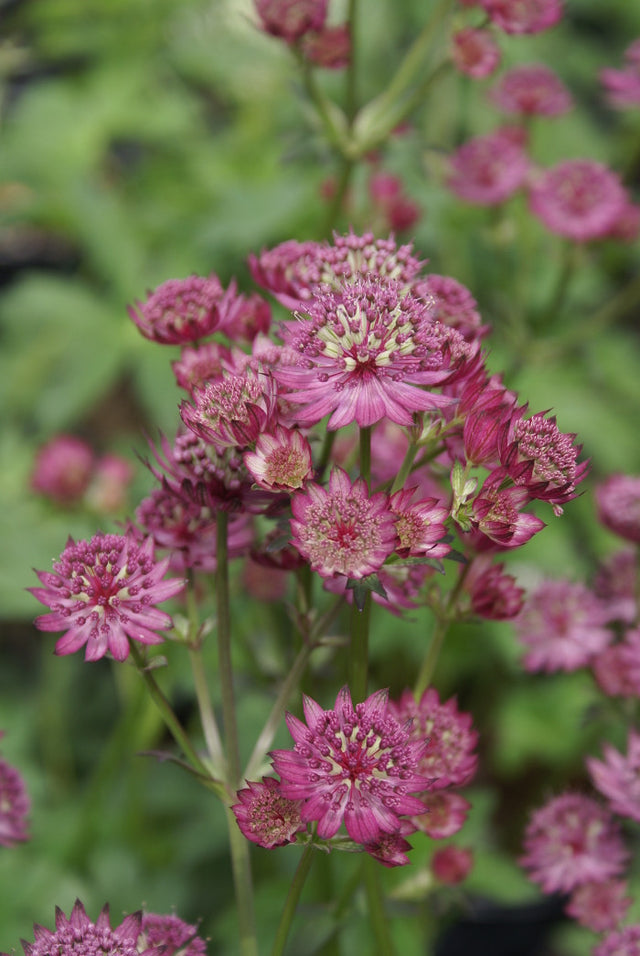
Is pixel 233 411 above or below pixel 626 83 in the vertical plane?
below

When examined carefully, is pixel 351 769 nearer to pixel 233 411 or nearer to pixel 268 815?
pixel 268 815

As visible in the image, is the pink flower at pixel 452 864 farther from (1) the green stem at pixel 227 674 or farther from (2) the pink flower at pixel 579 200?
(2) the pink flower at pixel 579 200

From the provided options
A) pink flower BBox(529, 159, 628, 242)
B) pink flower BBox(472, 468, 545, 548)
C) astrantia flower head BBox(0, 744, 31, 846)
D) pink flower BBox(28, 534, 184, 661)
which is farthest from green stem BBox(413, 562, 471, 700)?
pink flower BBox(529, 159, 628, 242)

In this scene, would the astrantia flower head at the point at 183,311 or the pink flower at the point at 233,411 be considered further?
the astrantia flower head at the point at 183,311

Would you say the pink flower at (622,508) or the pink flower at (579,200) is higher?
the pink flower at (579,200)

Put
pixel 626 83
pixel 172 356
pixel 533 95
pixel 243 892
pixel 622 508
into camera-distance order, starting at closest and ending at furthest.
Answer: pixel 243 892, pixel 622 508, pixel 626 83, pixel 533 95, pixel 172 356

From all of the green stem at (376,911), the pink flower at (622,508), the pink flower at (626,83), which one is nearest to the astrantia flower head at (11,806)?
the green stem at (376,911)

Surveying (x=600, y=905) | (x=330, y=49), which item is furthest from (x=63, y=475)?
(x=600, y=905)
